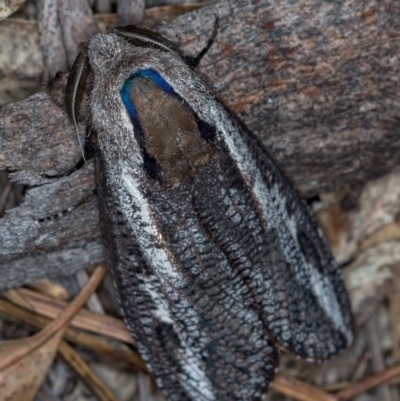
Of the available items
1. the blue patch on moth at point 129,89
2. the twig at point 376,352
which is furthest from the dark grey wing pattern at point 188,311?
the twig at point 376,352

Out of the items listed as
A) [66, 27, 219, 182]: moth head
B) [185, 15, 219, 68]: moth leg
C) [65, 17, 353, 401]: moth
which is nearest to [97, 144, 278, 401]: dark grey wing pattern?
[65, 17, 353, 401]: moth

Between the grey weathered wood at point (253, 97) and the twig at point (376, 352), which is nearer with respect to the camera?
the grey weathered wood at point (253, 97)

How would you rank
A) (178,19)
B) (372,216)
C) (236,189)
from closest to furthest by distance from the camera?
(236,189) < (178,19) < (372,216)

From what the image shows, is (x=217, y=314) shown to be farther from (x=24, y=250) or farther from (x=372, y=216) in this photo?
(x=372, y=216)

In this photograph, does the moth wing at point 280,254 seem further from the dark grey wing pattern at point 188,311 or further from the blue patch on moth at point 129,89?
the blue patch on moth at point 129,89

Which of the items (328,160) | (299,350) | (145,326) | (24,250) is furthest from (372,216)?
(24,250)

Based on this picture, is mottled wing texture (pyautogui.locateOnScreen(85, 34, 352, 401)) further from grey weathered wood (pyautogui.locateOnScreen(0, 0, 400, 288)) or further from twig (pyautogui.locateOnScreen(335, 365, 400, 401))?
twig (pyautogui.locateOnScreen(335, 365, 400, 401))

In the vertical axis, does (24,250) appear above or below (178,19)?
below
